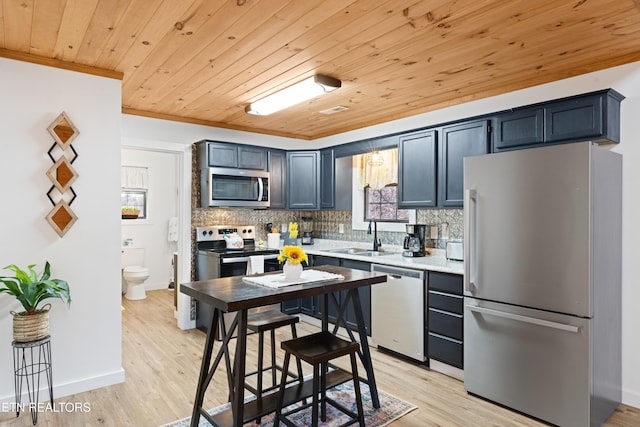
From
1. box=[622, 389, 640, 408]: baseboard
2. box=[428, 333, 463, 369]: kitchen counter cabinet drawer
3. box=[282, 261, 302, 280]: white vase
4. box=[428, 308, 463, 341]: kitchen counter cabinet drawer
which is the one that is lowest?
box=[622, 389, 640, 408]: baseboard

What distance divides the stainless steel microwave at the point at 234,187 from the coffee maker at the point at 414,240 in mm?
1773

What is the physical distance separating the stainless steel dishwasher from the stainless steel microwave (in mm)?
1719

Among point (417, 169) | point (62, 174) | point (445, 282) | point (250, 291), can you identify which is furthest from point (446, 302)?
point (62, 174)

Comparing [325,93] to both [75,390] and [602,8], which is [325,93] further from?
[75,390]

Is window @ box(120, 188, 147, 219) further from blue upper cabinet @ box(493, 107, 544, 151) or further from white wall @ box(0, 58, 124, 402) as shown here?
blue upper cabinet @ box(493, 107, 544, 151)

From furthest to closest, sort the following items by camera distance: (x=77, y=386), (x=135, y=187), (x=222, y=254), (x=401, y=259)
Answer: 1. (x=135, y=187)
2. (x=222, y=254)
3. (x=401, y=259)
4. (x=77, y=386)

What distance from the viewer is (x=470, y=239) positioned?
2.87 metres

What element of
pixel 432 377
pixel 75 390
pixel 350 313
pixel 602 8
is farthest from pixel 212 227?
pixel 602 8

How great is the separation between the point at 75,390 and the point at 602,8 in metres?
4.03

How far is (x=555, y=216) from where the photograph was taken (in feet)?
8.09

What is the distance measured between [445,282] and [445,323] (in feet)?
1.09

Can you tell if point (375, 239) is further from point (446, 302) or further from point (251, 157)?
point (251, 157)

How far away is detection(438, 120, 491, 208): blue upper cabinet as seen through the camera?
11.0ft

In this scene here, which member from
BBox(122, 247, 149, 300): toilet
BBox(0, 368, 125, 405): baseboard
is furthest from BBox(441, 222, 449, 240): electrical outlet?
BBox(122, 247, 149, 300): toilet
